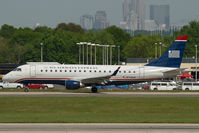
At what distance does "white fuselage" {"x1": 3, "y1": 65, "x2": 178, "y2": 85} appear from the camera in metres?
67.1

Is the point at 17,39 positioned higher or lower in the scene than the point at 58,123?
higher

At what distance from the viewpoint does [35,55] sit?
163m

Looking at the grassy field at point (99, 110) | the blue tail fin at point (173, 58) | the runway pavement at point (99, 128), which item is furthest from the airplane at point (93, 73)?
the runway pavement at point (99, 128)

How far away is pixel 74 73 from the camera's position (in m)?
67.5

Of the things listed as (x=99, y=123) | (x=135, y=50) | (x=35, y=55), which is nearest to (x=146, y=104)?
(x=99, y=123)

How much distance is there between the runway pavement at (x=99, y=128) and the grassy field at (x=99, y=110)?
247 cm

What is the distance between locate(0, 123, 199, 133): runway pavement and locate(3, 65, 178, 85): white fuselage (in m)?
32.4

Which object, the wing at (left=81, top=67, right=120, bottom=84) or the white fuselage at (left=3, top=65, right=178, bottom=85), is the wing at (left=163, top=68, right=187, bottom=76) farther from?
the wing at (left=81, top=67, right=120, bottom=84)

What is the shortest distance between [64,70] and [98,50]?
9343 cm

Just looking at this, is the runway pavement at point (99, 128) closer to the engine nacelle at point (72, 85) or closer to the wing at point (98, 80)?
the engine nacelle at point (72, 85)

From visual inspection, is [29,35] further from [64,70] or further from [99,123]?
[99,123]

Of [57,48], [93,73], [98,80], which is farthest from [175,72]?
[57,48]

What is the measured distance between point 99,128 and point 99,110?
44.9ft

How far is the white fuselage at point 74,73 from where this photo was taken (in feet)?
220
